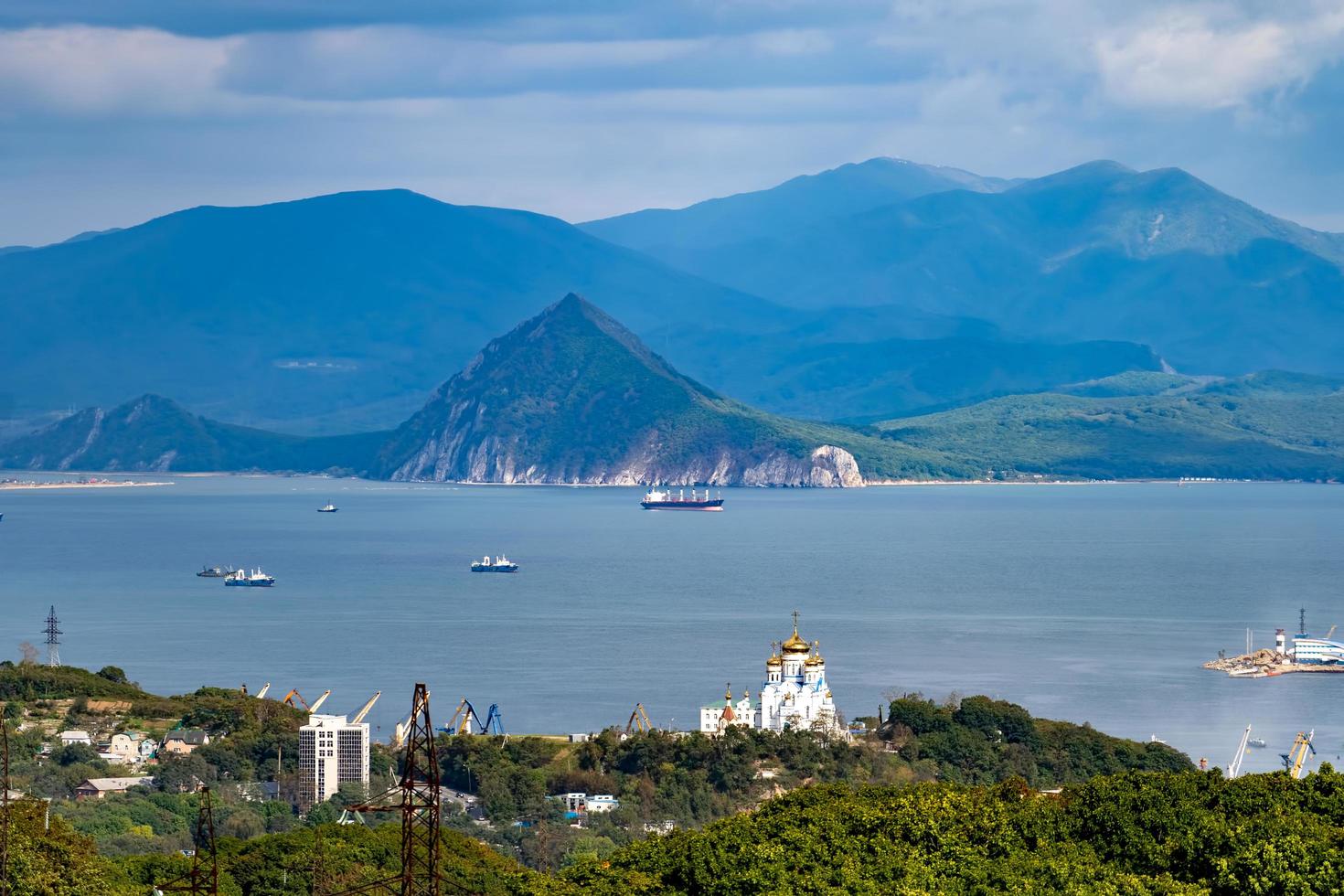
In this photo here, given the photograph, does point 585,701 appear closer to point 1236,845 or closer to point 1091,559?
point 1236,845

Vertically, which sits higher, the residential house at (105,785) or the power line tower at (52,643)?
the power line tower at (52,643)

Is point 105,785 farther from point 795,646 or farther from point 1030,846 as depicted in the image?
point 1030,846

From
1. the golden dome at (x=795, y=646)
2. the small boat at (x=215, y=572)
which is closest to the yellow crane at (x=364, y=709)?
the golden dome at (x=795, y=646)

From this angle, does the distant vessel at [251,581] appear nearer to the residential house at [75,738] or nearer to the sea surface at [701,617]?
the sea surface at [701,617]

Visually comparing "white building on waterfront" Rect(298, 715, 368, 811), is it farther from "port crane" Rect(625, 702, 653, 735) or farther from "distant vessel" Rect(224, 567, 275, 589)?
"distant vessel" Rect(224, 567, 275, 589)

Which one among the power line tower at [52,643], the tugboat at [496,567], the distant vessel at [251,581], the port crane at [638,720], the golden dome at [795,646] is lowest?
the port crane at [638,720]

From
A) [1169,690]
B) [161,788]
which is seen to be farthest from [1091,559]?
[161,788]

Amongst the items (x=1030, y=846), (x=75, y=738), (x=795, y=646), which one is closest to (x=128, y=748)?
(x=75, y=738)

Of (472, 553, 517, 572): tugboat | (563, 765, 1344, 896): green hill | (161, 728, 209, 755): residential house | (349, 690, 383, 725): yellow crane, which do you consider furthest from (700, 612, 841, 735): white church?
(472, 553, 517, 572): tugboat
